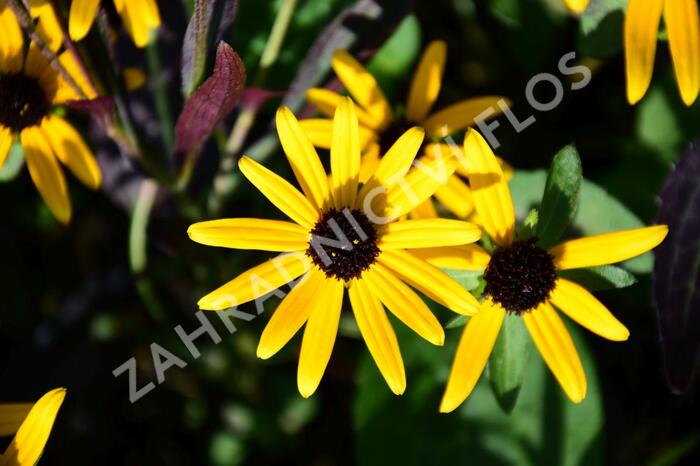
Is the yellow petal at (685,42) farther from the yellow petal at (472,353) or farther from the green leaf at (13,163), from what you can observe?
the green leaf at (13,163)

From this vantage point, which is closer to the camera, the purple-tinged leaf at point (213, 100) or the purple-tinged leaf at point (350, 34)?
the purple-tinged leaf at point (213, 100)

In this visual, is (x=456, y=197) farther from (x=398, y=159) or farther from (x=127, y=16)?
(x=127, y=16)

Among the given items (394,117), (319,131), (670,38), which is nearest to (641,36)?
(670,38)

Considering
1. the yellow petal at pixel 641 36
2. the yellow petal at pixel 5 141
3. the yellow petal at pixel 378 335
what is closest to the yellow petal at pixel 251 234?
the yellow petal at pixel 378 335

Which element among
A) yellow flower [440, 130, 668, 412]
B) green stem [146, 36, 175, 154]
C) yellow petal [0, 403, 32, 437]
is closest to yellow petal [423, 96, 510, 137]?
yellow flower [440, 130, 668, 412]

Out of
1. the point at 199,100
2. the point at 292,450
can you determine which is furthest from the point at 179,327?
the point at 199,100

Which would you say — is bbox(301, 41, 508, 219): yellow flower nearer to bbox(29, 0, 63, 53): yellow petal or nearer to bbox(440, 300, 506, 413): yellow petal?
bbox(440, 300, 506, 413): yellow petal
